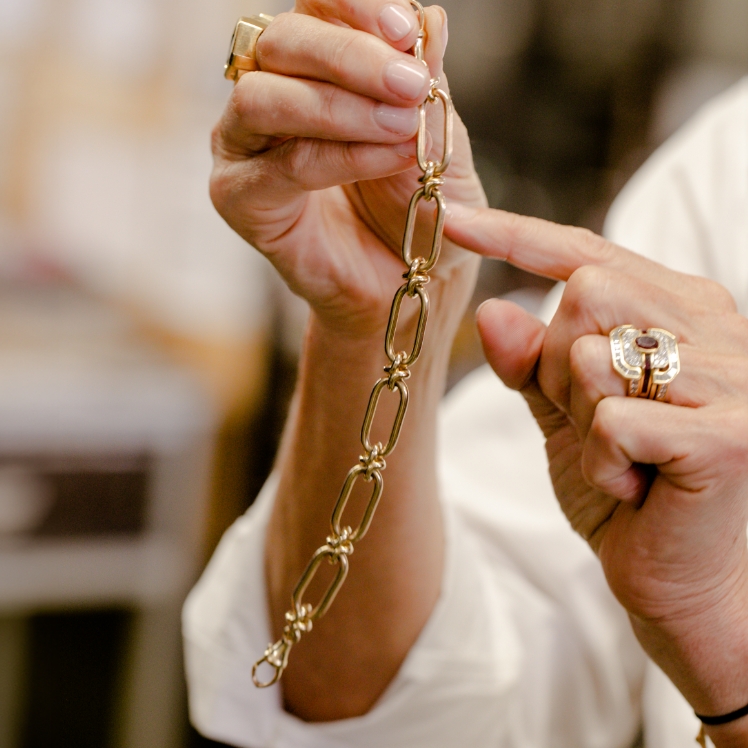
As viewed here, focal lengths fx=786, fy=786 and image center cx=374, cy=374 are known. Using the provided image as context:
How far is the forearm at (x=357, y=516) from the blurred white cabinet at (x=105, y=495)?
679 millimetres

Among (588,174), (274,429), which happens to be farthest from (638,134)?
(274,429)

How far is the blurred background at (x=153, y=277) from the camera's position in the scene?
1.28 m

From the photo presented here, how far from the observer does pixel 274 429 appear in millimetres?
1699

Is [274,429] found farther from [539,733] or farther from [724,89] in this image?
[724,89]

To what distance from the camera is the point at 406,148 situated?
0.34 metres

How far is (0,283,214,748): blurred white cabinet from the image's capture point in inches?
49.3

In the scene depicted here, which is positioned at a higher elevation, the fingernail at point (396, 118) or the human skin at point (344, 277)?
the fingernail at point (396, 118)

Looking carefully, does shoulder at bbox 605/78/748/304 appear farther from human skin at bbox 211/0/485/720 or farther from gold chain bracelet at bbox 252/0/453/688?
gold chain bracelet at bbox 252/0/453/688

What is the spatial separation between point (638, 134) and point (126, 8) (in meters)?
1.29

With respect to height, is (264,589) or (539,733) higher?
(264,589)

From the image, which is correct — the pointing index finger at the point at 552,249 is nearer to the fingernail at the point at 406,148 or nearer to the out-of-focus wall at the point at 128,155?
the fingernail at the point at 406,148

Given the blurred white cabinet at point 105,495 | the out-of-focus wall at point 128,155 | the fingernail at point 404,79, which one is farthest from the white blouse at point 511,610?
the out-of-focus wall at point 128,155

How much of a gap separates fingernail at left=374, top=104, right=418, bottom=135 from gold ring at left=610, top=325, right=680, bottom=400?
5.0 inches

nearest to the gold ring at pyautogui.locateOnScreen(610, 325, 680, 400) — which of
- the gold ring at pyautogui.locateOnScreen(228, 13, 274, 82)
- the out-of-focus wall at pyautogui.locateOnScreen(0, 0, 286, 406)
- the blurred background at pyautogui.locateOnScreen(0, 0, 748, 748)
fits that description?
the gold ring at pyautogui.locateOnScreen(228, 13, 274, 82)
